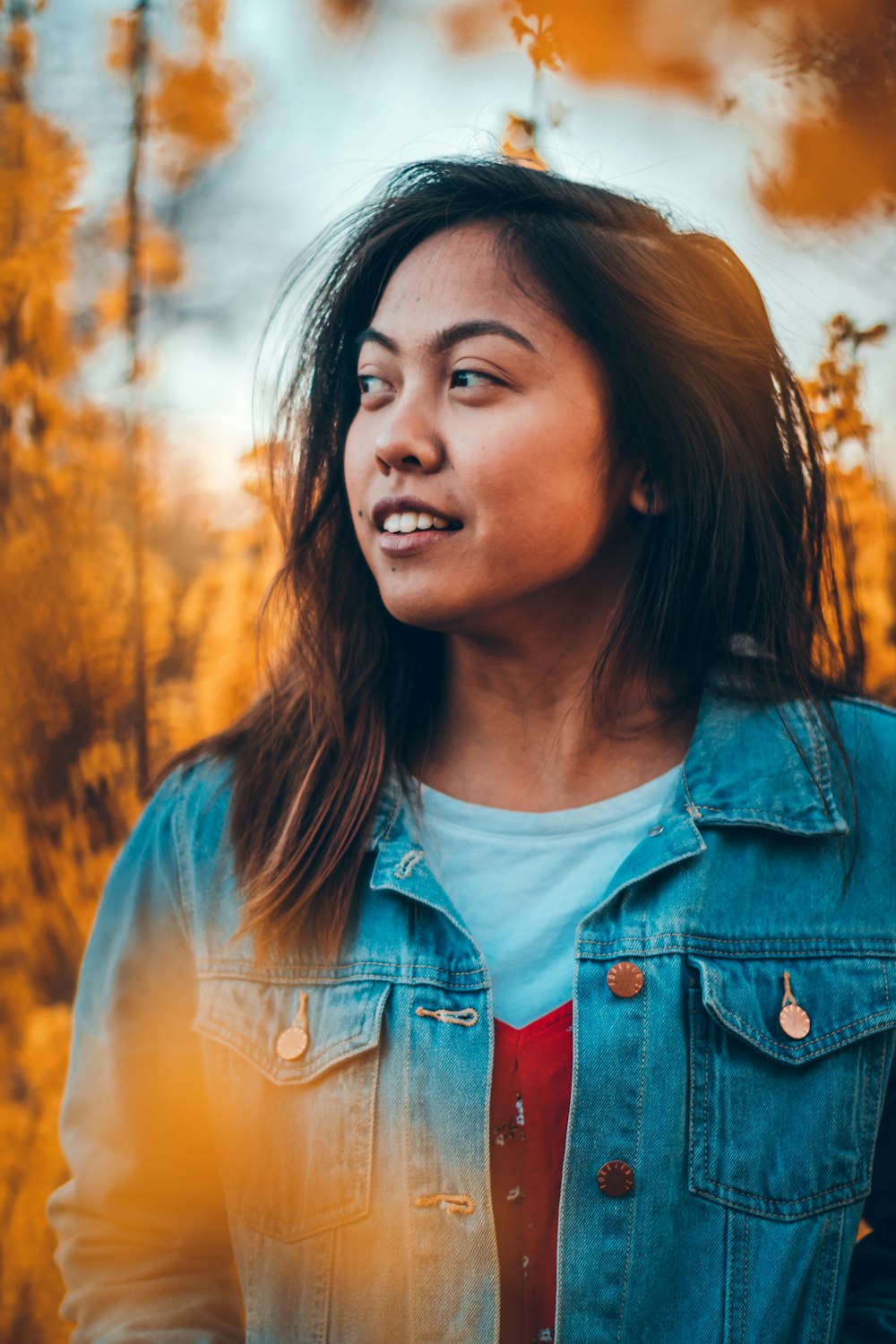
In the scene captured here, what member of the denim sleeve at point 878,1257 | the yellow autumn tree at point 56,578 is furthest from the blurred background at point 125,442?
the denim sleeve at point 878,1257

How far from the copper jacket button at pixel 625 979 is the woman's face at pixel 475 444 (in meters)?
0.52

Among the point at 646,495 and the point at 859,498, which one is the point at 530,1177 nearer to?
the point at 646,495

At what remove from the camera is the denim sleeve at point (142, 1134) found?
1.43m

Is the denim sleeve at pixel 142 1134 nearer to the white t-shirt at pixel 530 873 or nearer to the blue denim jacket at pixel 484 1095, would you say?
the blue denim jacket at pixel 484 1095

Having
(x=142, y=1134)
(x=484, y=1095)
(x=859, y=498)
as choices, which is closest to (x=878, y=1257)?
(x=484, y=1095)

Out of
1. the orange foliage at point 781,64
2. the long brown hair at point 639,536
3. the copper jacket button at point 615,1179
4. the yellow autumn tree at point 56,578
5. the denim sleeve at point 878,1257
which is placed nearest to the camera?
the copper jacket button at point 615,1179

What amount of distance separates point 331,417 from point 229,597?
2.54ft

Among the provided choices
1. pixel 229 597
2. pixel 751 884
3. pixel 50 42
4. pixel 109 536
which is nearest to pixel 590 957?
pixel 751 884

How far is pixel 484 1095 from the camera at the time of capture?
1254 millimetres

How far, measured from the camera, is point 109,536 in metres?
2.39

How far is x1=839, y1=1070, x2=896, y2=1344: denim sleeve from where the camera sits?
1.34m

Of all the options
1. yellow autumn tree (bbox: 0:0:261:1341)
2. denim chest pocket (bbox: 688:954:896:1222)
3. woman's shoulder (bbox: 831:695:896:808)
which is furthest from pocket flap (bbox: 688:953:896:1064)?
yellow autumn tree (bbox: 0:0:261:1341)

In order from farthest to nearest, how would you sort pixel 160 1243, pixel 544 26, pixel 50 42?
1. pixel 50 42
2. pixel 544 26
3. pixel 160 1243

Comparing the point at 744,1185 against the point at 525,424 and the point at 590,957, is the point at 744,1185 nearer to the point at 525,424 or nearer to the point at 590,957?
the point at 590,957
